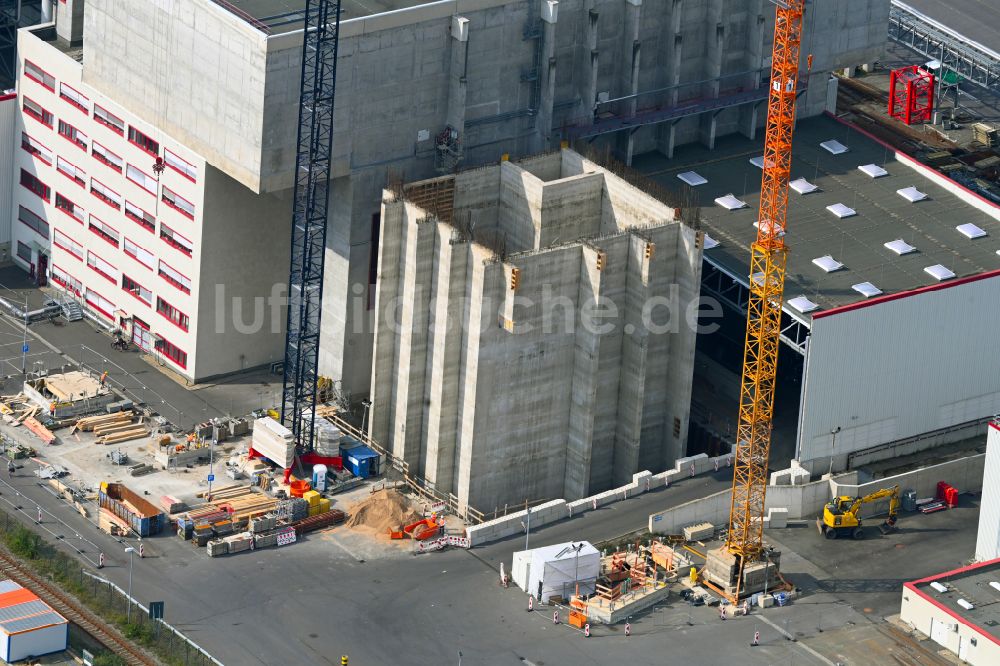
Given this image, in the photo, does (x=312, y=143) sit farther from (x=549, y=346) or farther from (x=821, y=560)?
(x=821, y=560)

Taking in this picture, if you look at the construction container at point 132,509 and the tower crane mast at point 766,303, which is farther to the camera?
the construction container at point 132,509

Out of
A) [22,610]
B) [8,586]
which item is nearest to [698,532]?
Answer: [22,610]

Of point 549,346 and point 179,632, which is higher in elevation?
point 549,346

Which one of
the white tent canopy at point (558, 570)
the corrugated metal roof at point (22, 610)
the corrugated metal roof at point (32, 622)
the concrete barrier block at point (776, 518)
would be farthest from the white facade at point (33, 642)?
the concrete barrier block at point (776, 518)

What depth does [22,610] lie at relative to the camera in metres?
179

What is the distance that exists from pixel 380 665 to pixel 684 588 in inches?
929

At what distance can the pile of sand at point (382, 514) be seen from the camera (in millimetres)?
196375

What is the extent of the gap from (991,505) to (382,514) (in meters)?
43.1

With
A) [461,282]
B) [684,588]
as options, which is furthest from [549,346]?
[684,588]

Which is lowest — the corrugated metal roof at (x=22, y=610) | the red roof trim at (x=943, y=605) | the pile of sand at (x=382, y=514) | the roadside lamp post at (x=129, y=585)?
the roadside lamp post at (x=129, y=585)

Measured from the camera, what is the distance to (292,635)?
18200cm

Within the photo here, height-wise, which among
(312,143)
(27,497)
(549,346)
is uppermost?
(312,143)

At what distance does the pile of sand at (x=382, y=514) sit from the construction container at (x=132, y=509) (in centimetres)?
1372

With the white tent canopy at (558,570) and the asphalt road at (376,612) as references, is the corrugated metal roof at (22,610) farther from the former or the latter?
the white tent canopy at (558,570)
